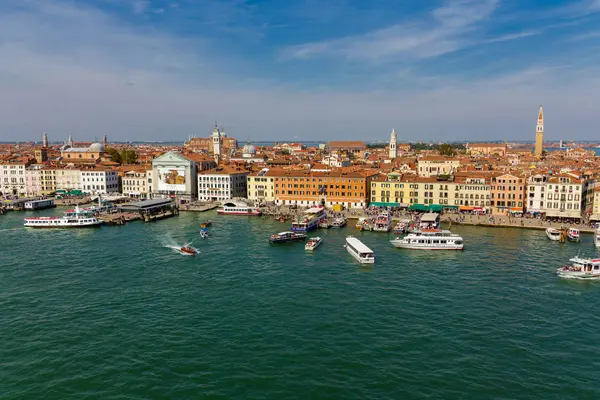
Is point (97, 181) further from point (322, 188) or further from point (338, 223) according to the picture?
point (338, 223)

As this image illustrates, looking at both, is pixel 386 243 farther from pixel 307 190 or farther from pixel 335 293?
pixel 307 190

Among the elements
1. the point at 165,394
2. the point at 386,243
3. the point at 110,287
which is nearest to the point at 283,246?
the point at 386,243

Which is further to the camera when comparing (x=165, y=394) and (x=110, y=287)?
(x=110, y=287)

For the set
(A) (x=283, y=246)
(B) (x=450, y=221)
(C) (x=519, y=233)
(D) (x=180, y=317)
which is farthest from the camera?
(B) (x=450, y=221)

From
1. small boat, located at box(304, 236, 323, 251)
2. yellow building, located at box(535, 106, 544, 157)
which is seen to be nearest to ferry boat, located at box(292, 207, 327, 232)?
small boat, located at box(304, 236, 323, 251)

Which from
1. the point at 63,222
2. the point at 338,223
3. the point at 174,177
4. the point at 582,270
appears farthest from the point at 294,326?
the point at 174,177

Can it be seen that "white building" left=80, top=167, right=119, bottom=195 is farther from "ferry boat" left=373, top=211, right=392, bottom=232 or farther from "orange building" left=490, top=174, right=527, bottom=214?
"orange building" left=490, top=174, right=527, bottom=214
